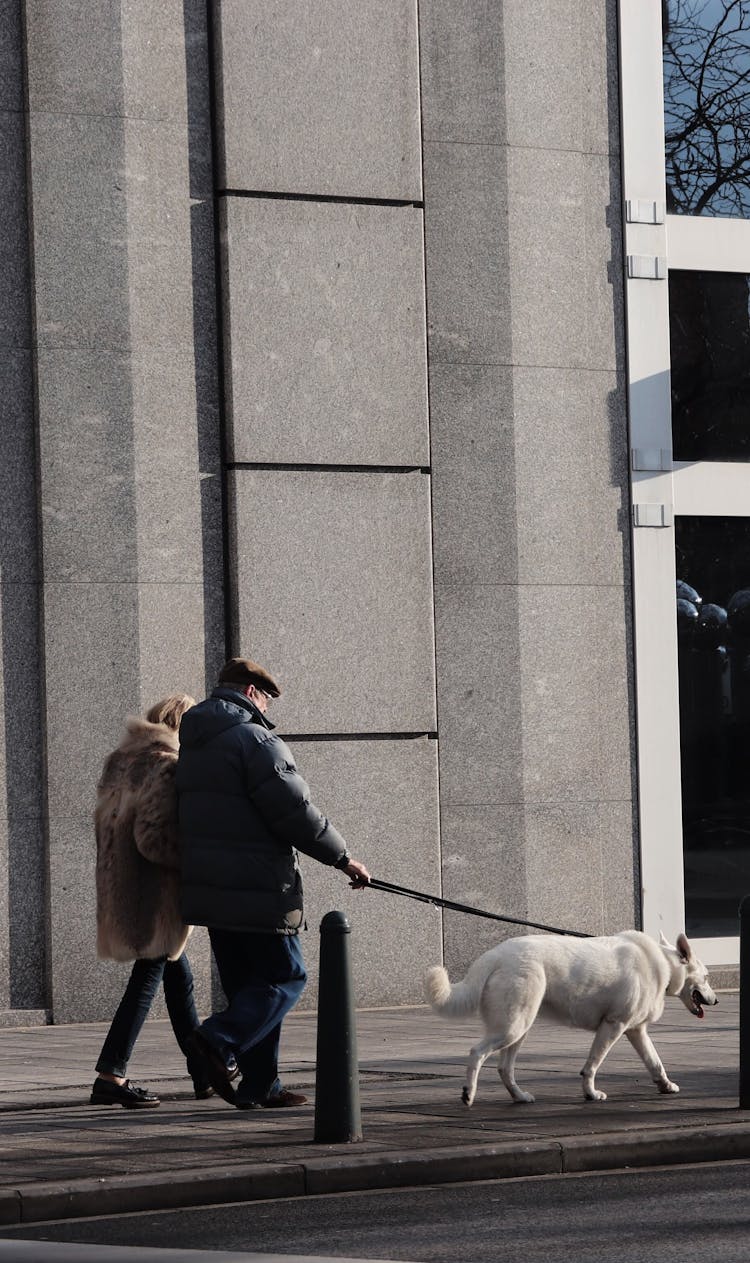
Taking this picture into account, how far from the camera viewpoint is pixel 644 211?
45.8 feet

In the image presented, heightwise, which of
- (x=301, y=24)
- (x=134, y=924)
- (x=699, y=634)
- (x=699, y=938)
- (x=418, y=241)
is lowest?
(x=699, y=938)

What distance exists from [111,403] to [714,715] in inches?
180

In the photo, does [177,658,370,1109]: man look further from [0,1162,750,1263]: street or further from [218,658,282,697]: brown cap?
[0,1162,750,1263]: street

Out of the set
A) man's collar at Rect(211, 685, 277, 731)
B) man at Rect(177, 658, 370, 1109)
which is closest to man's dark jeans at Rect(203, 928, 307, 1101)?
man at Rect(177, 658, 370, 1109)

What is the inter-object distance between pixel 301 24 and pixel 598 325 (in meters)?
2.70

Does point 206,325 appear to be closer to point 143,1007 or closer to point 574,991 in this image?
point 143,1007

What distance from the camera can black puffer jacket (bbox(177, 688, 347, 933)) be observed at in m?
8.41

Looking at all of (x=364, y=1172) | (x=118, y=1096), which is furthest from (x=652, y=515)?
(x=364, y=1172)

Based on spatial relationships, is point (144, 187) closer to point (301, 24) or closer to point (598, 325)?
point (301, 24)

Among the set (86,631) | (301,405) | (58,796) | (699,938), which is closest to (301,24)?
(301,405)

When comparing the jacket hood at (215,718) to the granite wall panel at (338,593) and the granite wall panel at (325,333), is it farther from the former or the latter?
the granite wall panel at (325,333)

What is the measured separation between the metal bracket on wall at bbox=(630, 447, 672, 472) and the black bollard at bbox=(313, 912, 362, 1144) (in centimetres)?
676

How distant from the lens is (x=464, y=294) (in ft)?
43.9

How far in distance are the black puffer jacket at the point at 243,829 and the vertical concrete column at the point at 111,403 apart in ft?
12.3
